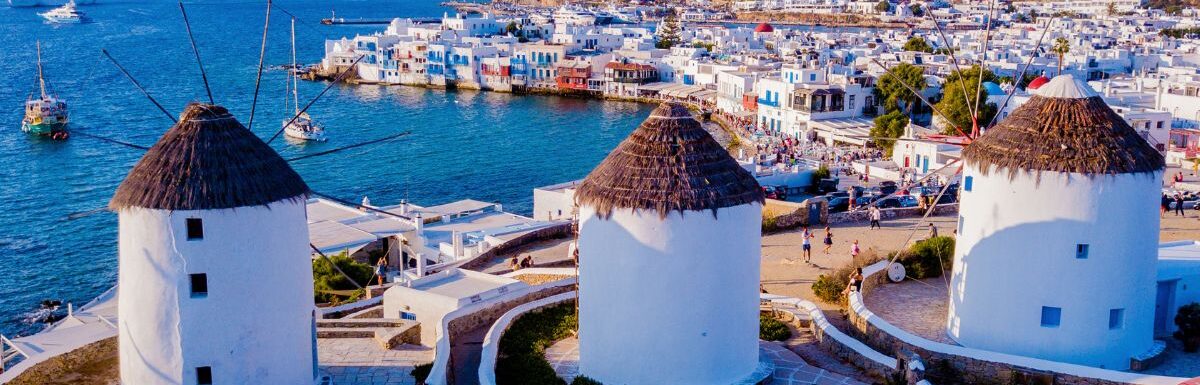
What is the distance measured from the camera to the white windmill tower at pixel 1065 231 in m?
17.5

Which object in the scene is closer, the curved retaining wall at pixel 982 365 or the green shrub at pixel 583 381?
the curved retaining wall at pixel 982 365

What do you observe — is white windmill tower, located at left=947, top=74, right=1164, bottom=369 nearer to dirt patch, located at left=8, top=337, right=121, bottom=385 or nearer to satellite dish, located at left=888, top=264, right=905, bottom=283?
satellite dish, located at left=888, top=264, right=905, bottom=283

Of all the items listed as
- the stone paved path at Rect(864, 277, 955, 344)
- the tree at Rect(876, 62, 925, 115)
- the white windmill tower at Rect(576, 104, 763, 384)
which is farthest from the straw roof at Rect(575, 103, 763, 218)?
the tree at Rect(876, 62, 925, 115)

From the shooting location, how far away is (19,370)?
1661cm

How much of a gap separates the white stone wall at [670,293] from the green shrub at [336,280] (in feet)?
37.2

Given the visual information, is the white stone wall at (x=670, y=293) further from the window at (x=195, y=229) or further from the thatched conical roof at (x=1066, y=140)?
the window at (x=195, y=229)

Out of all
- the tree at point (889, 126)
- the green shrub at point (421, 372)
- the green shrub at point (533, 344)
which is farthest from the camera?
the tree at point (889, 126)

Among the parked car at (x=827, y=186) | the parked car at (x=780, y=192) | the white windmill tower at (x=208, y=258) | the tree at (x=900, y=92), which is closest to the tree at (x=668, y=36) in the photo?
the tree at (x=900, y=92)

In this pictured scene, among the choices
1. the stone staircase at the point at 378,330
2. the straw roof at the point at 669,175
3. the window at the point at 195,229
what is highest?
the straw roof at the point at 669,175

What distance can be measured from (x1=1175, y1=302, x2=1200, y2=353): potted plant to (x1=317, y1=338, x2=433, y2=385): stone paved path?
12944 millimetres

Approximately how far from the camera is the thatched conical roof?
687 inches

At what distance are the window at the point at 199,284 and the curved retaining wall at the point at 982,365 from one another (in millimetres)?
10713

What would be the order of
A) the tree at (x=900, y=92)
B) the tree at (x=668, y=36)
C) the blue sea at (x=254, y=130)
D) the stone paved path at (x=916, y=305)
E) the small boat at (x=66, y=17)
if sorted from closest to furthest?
1. the stone paved path at (x=916, y=305)
2. the blue sea at (x=254, y=130)
3. the tree at (x=900, y=92)
4. the tree at (x=668, y=36)
5. the small boat at (x=66, y=17)

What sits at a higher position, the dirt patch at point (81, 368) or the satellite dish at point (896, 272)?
the satellite dish at point (896, 272)
